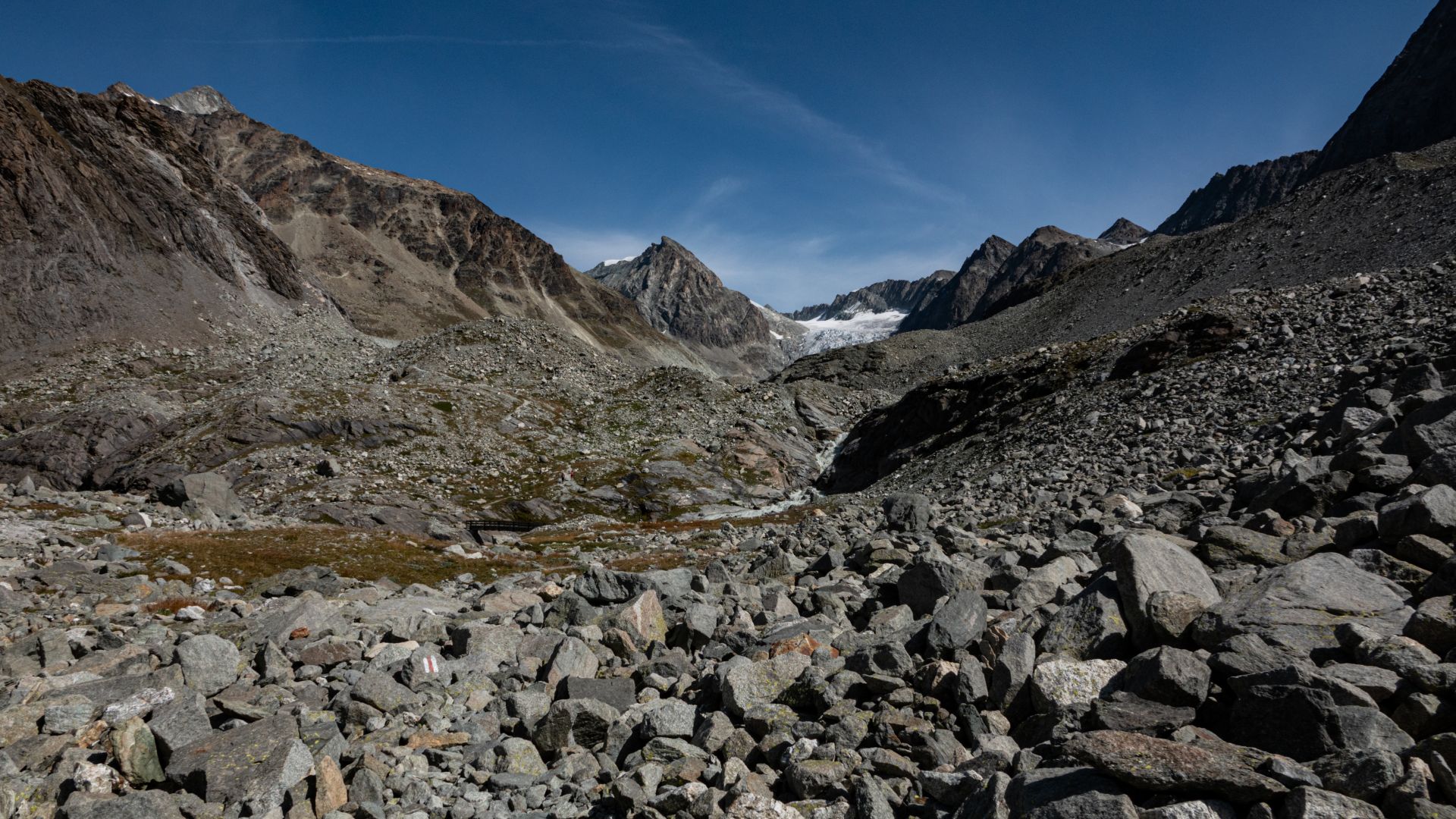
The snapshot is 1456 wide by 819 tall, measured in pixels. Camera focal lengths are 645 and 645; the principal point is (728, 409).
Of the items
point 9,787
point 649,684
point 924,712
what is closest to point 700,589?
point 649,684

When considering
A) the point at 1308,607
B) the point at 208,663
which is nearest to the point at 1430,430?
the point at 1308,607

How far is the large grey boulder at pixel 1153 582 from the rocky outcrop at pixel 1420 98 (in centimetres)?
23824

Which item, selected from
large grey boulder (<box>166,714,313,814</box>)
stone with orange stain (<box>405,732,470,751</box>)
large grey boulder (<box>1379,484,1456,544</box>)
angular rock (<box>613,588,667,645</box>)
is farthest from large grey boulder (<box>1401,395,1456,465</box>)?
large grey boulder (<box>166,714,313,814</box>)

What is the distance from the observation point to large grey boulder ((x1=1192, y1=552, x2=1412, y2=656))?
6.76 meters

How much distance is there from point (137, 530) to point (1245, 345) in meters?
57.4

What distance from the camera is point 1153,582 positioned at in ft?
27.6

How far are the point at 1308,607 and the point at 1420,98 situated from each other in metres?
270

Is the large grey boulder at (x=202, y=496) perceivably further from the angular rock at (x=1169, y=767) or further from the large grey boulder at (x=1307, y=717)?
the large grey boulder at (x=1307, y=717)

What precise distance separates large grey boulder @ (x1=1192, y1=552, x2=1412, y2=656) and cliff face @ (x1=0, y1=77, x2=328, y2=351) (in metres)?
109

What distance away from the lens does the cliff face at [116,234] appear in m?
79.6

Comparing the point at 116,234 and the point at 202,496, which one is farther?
the point at 116,234

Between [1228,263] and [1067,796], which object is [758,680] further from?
[1228,263]

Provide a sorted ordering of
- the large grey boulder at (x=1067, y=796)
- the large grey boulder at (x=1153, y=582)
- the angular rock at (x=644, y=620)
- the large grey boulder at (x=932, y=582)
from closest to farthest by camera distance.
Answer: the large grey boulder at (x=1067, y=796), the large grey boulder at (x=1153, y=582), the large grey boulder at (x=932, y=582), the angular rock at (x=644, y=620)

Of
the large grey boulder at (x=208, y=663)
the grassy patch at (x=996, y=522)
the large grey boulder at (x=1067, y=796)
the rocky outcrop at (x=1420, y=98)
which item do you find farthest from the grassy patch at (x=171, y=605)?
the rocky outcrop at (x=1420, y=98)
